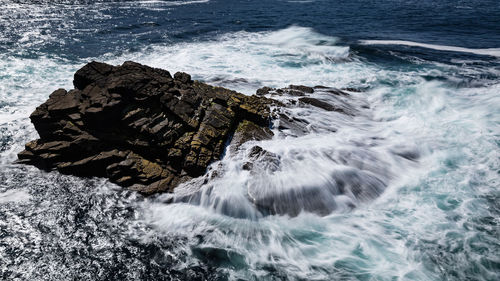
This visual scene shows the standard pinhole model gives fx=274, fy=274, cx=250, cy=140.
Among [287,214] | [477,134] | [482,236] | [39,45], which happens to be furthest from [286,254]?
[39,45]

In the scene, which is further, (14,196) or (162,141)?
(162,141)

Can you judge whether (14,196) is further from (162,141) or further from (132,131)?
(162,141)

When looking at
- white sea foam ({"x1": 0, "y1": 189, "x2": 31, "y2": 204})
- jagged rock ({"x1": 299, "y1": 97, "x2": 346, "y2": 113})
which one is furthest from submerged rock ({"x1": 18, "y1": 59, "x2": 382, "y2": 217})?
jagged rock ({"x1": 299, "y1": 97, "x2": 346, "y2": 113})

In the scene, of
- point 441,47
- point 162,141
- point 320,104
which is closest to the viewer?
point 162,141

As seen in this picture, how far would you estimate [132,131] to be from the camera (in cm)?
870

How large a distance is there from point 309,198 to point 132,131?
5.82m

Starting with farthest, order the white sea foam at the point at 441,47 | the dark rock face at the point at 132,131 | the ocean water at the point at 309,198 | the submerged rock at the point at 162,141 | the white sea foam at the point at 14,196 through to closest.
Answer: the white sea foam at the point at 441,47 < the dark rock face at the point at 132,131 < the submerged rock at the point at 162,141 < the white sea foam at the point at 14,196 < the ocean water at the point at 309,198

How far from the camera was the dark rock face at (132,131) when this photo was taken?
328 inches

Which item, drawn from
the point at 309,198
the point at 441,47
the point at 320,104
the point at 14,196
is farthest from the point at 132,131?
the point at 441,47

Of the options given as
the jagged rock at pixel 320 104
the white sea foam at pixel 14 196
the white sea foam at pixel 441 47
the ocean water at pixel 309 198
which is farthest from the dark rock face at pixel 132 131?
the white sea foam at pixel 441 47

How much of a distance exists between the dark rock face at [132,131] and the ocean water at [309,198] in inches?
20.5

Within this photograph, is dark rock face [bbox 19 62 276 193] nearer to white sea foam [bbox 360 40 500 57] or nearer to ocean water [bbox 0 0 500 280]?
ocean water [bbox 0 0 500 280]

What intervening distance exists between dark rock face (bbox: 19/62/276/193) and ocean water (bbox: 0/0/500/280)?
52 cm

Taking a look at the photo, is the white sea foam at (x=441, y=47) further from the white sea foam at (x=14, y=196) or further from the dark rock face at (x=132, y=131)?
the white sea foam at (x=14, y=196)
